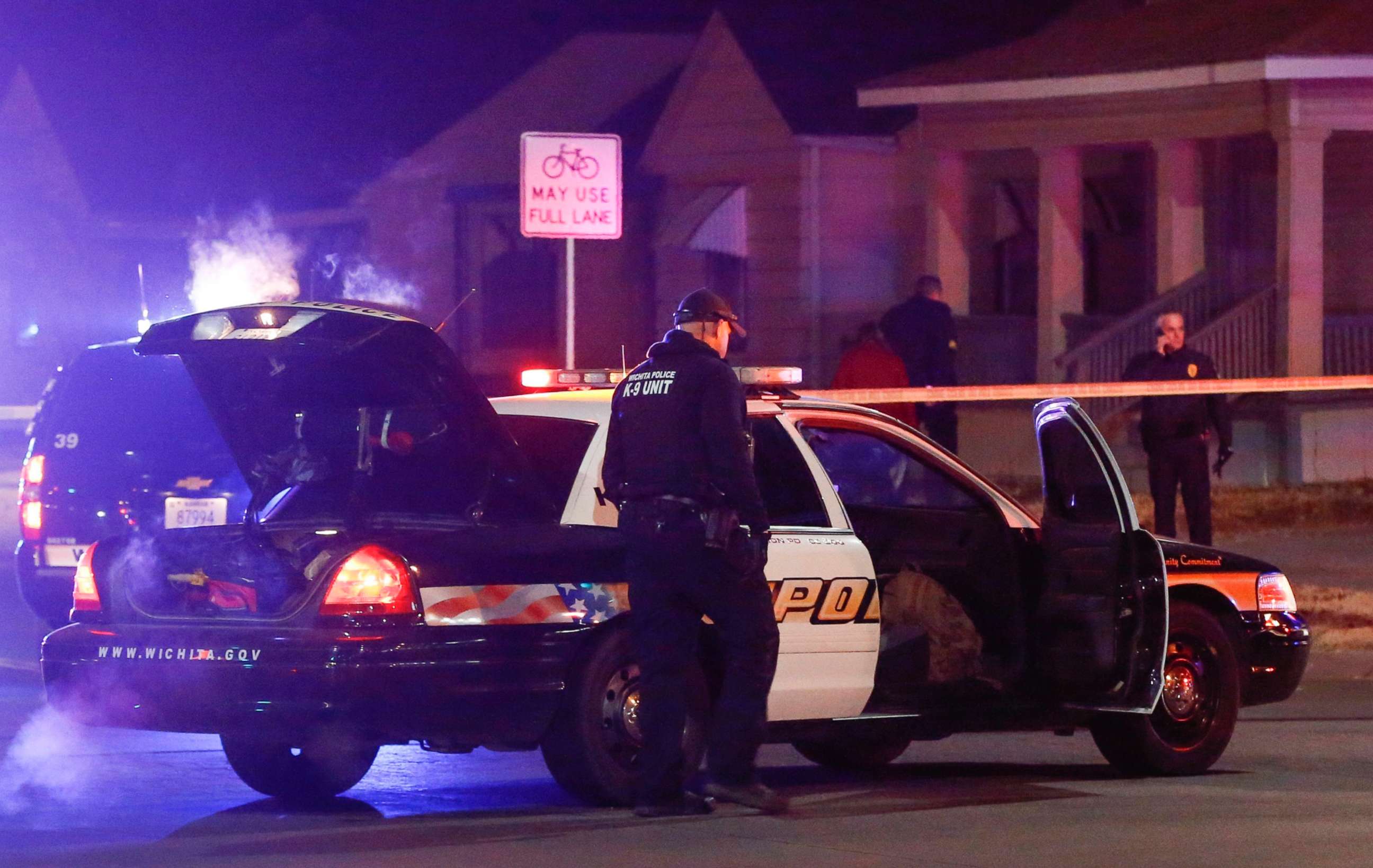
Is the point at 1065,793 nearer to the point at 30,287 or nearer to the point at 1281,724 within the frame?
the point at 1281,724

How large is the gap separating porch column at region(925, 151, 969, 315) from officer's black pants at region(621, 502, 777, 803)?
15700 mm

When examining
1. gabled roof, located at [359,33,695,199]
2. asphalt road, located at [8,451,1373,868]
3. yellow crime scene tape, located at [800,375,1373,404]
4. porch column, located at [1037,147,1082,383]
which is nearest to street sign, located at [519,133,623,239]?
yellow crime scene tape, located at [800,375,1373,404]

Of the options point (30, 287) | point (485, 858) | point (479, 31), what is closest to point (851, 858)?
point (485, 858)

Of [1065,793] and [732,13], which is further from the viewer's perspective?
[732,13]

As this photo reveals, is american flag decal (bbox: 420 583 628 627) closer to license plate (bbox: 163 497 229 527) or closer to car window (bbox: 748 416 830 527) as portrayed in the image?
car window (bbox: 748 416 830 527)

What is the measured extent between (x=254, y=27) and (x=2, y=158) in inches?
175

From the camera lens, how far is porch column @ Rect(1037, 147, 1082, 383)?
71.2 feet

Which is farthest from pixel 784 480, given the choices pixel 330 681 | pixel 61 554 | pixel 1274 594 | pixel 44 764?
pixel 61 554

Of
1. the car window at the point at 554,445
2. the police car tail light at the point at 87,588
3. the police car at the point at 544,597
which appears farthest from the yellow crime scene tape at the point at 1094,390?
the police car tail light at the point at 87,588

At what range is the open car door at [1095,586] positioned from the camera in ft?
26.8

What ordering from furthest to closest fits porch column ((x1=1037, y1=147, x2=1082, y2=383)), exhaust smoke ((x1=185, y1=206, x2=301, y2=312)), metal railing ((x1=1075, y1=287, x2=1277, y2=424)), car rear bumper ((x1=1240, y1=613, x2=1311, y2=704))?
porch column ((x1=1037, y1=147, x2=1082, y2=383)) → metal railing ((x1=1075, y1=287, x2=1277, y2=424)) → exhaust smoke ((x1=185, y1=206, x2=301, y2=312)) → car rear bumper ((x1=1240, y1=613, x2=1311, y2=704))

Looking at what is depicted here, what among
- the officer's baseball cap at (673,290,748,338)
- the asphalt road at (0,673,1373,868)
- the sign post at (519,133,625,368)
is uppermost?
the sign post at (519,133,625,368)

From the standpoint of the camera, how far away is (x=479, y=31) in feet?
100

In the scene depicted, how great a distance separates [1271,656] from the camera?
8.84 metres
